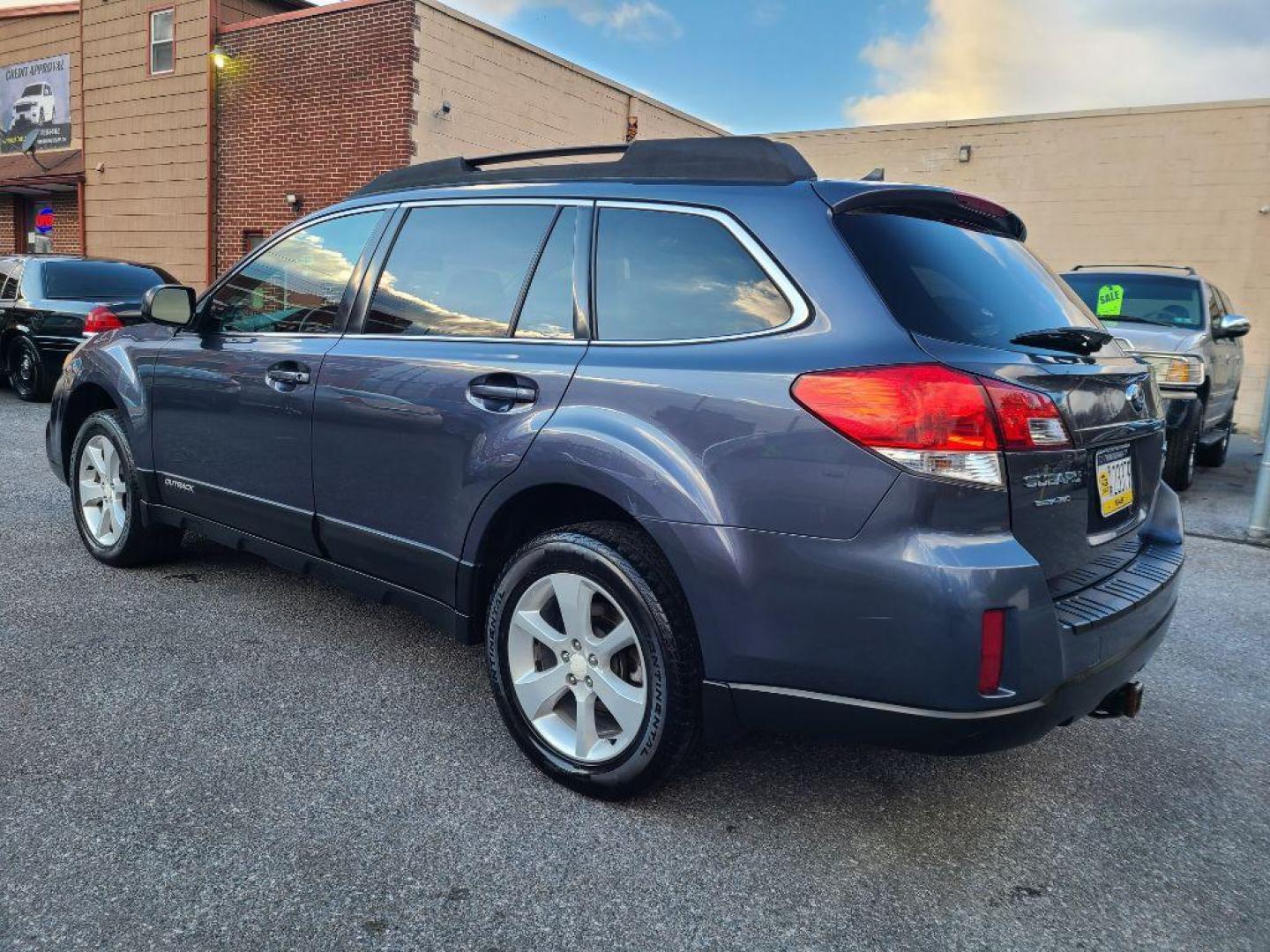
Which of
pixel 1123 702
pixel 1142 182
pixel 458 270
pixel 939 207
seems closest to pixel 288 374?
pixel 458 270

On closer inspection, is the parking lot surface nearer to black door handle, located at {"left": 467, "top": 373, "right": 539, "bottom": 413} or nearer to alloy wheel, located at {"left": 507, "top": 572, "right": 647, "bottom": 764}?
alloy wheel, located at {"left": 507, "top": 572, "right": 647, "bottom": 764}

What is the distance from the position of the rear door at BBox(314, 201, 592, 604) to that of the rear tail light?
2.82ft

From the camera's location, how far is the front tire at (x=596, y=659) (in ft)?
7.91

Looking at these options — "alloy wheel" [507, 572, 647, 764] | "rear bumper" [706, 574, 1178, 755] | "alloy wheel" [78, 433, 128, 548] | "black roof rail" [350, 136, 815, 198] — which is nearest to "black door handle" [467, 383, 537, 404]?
"alloy wheel" [507, 572, 647, 764]

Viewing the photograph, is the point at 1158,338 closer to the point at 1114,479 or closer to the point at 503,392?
the point at 1114,479

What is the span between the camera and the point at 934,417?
2074 mm

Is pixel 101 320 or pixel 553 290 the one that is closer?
pixel 553 290

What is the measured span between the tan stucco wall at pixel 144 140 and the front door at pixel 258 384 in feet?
45.8

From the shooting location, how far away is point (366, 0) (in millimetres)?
13594

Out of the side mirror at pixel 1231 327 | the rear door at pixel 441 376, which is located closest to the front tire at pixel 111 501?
the rear door at pixel 441 376

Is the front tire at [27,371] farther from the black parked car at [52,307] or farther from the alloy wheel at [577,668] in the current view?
the alloy wheel at [577,668]

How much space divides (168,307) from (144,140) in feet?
52.3

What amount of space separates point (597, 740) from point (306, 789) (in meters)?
0.81

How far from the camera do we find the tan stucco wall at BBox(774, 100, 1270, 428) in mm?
15062
